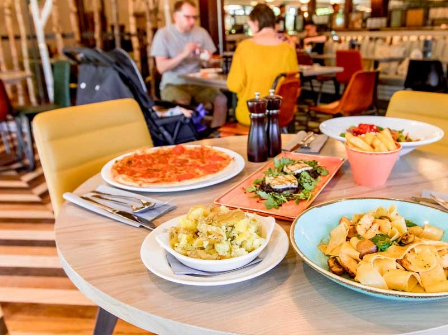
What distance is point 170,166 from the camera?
1.32 m

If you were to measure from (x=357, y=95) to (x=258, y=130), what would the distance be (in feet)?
10.2

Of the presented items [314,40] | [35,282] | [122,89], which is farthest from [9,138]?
[314,40]

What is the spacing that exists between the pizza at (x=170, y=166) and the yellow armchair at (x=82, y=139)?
287mm

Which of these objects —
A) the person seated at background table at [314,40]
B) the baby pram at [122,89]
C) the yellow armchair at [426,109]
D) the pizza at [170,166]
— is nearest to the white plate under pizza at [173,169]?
the pizza at [170,166]

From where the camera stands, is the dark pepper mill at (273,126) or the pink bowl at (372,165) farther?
the dark pepper mill at (273,126)

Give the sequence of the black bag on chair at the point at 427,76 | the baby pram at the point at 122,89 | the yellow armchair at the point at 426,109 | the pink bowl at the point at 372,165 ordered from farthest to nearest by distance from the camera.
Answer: the black bag on chair at the point at 427,76, the baby pram at the point at 122,89, the yellow armchair at the point at 426,109, the pink bowl at the point at 372,165

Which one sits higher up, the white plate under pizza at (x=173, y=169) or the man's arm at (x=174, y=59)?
the man's arm at (x=174, y=59)

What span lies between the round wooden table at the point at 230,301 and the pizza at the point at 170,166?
0.88 feet

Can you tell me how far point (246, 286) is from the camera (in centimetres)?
73

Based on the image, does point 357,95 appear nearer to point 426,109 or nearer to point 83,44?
point 426,109

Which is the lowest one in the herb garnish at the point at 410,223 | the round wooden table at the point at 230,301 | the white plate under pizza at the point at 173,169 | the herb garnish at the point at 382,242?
the round wooden table at the point at 230,301

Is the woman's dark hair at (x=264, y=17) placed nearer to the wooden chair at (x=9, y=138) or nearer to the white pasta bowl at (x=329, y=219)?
the wooden chair at (x=9, y=138)

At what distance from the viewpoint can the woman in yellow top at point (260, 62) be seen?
3.27 m

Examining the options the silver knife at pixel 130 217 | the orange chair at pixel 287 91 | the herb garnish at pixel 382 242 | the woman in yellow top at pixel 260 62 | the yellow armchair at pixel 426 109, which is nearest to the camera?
the herb garnish at pixel 382 242
